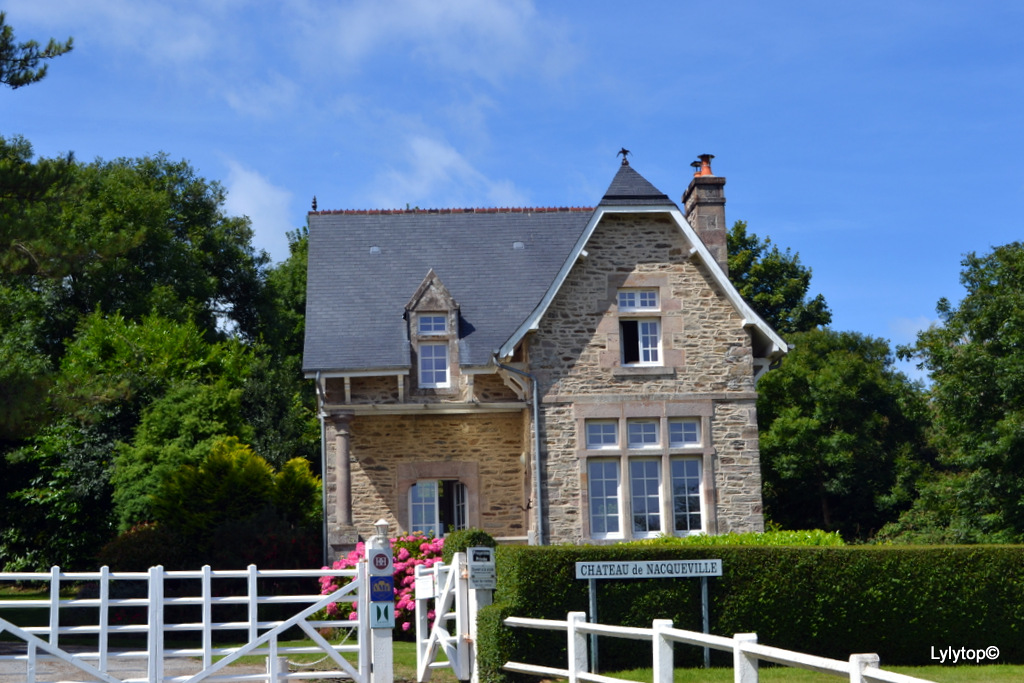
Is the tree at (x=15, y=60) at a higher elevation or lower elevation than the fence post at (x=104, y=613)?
higher

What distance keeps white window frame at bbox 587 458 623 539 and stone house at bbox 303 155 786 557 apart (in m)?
0.02

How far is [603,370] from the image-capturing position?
65.0ft

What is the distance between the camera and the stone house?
1955cm

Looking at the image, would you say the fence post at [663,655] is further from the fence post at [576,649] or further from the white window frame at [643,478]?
the white window frame at [643,478]

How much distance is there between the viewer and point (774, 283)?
41.0 meters

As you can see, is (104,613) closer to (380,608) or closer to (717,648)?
(380,608)

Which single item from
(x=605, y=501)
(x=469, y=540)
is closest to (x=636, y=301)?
(x=605, y=501)

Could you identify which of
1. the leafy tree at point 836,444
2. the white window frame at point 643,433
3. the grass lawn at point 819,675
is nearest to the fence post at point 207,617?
the grass lawn at point 819,675

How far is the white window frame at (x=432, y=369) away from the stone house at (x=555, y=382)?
0.03m

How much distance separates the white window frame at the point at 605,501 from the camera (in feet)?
63.6

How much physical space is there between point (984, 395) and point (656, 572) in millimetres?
14071

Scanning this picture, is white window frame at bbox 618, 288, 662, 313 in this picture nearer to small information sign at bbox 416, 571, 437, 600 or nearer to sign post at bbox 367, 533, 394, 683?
small information sign at bbox 416, 571, 437, 600

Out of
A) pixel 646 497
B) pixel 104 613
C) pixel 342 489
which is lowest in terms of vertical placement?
pixel 104 613

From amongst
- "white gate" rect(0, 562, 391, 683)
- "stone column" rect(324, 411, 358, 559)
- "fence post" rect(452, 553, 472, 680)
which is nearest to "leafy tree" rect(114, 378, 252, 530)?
"stone column" rect(324, 411, 358, 559)
